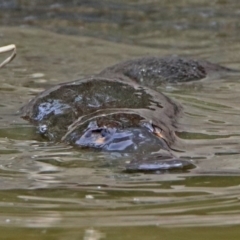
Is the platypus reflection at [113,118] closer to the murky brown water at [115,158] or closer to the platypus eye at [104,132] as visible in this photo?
the platypus eye at [104,132]

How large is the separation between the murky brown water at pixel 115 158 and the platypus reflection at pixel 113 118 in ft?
0.33

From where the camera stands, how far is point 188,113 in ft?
17.8

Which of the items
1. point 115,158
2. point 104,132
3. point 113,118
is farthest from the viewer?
point 113,118

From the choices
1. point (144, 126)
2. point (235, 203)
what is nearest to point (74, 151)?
point (144, 126)

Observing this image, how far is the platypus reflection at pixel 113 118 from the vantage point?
402 cm

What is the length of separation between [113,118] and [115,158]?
0.49 meters

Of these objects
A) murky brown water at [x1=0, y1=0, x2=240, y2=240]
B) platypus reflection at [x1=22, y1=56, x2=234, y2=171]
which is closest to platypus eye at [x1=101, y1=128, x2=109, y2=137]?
platypus reflection at [x1=22, y1=56, x2=234, y2=171]

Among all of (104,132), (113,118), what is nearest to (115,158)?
(104,132)

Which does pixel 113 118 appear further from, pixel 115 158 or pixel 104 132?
pixel 115 158

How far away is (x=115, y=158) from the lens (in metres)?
3.98

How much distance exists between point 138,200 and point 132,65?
12.6 ft

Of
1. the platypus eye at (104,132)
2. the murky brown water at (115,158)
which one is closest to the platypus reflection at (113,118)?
the platypus eye at (104,132)

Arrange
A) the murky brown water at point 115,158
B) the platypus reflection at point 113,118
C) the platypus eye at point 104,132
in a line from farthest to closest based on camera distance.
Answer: the platypus eye at point 104,132 < the platypus reflection at point 113,118 < the murky brown water at point 115,158

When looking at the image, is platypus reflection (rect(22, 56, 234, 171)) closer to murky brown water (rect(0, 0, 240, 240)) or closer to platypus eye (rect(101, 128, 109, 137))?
platypus eye (rect(101, 128, 109, 137))
